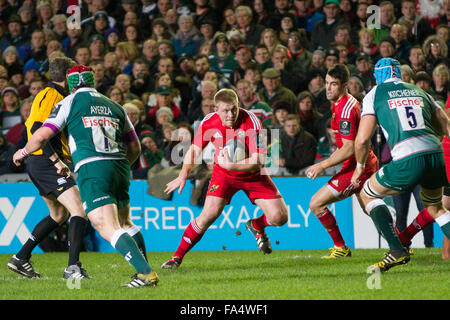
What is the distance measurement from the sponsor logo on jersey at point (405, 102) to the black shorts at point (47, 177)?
3.50 meters

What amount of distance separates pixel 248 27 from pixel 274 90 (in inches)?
95.9

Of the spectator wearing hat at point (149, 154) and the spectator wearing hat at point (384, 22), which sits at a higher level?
the spectator wearing hat at point (384, 22)

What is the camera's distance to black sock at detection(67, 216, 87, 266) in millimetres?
7875

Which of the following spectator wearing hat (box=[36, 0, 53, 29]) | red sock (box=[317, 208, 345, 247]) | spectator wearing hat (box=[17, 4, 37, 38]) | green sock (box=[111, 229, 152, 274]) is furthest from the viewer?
spectator wearing hat (box=[17, 4, 37, 38])

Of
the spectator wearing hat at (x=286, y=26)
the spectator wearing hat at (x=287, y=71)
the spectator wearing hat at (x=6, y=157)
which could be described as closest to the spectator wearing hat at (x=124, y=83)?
the spectator wearing hat at (x=6, y=157)

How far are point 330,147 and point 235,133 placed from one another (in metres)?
3.56

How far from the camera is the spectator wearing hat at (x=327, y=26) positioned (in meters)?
14.2

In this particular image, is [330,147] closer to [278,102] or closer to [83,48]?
[278,102]

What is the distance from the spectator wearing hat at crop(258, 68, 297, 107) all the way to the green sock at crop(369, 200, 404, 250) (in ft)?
17.9

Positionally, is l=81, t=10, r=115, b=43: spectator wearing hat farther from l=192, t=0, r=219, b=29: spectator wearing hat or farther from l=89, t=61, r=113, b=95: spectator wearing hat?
l=89, t=61, r=113, b=95: spectator wearing hat

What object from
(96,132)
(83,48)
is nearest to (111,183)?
(96,132)

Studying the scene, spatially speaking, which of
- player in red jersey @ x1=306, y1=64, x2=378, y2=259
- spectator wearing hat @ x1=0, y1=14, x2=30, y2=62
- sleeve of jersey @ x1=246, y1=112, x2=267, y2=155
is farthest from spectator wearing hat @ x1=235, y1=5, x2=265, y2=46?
→ sleeve of jersey @ x1=246, y1=112, x2=267, y2=155

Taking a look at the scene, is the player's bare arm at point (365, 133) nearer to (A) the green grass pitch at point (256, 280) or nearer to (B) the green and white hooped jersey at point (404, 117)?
(B) the green and white hooped jersey at point (404, 117)

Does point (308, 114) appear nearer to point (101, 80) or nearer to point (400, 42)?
point (400, 42)
